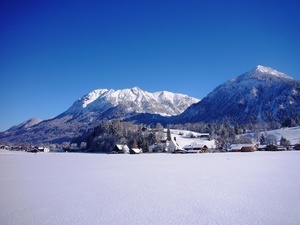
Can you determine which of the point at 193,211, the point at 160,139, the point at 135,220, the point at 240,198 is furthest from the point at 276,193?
the point at 160,139

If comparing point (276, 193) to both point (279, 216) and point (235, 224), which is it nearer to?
point (279, 216)

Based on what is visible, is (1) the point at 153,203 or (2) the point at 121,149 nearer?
(1) the point at 153,203

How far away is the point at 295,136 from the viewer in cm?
14438

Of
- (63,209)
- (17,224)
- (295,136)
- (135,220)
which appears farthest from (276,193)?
(295,136)

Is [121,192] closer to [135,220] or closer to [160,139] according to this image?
[135,220]

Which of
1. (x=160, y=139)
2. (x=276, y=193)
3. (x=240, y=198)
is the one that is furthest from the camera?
(x=160, y=139)

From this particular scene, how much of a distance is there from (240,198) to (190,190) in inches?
137

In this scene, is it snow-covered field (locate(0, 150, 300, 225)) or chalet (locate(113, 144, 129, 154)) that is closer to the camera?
snow-covered field (locate(0, 150, 300, 225))

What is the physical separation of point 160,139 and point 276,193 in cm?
11295

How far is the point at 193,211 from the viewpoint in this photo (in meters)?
11.0

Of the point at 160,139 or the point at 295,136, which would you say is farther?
the point at 295,136

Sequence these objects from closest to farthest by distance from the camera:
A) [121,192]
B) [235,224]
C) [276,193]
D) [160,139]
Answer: [235,224] < [276,193] < [121,192] < [160,139]

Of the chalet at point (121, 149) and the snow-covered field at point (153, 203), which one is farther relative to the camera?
the chalet at point (121, 149)

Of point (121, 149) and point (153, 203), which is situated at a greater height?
point (121, 149)
